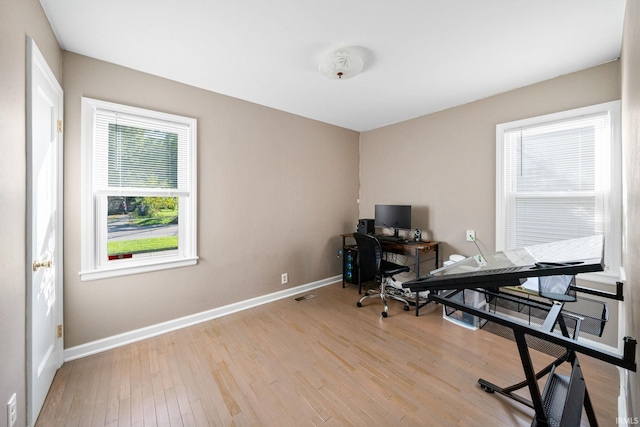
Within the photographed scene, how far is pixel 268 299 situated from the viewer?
10.9 feet

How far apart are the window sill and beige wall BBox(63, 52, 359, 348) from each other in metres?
0.06

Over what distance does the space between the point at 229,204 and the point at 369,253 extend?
1804mm

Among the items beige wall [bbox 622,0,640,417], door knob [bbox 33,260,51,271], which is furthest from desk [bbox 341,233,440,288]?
door knob [bbox 33,260,51,271]

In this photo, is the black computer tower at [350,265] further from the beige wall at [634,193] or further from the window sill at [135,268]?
the beige wall at [634,193]

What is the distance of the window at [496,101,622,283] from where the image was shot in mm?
2166

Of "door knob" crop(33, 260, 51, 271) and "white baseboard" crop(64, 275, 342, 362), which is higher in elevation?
"door knob" crop(33, 260, 51, 271)

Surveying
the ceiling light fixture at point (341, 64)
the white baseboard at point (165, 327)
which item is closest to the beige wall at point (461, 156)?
the ceiling light fixture at point (341, 64)

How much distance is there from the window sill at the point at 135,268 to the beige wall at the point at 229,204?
6cm

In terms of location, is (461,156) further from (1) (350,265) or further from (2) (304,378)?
(2) (304,378)

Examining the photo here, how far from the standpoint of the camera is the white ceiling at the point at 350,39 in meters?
1.62

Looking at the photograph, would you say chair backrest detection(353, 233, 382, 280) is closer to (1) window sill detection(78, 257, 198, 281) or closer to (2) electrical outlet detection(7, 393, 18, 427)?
(1) window sill detection(78, 257, 198, 281)

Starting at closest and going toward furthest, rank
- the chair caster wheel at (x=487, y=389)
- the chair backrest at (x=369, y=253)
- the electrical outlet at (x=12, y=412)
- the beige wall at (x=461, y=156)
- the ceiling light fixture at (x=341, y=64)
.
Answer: the electrical outlet at (x=12, y=412) < the chair caster wheel at (x=487, y=389) < the ceiling light fixture at (x=341, y=64) < the beige wall at (x=461, y=156) < the chair backrest at (x=369, y=253)

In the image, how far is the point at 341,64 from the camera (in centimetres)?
212

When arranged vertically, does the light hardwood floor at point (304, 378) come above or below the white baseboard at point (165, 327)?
below
